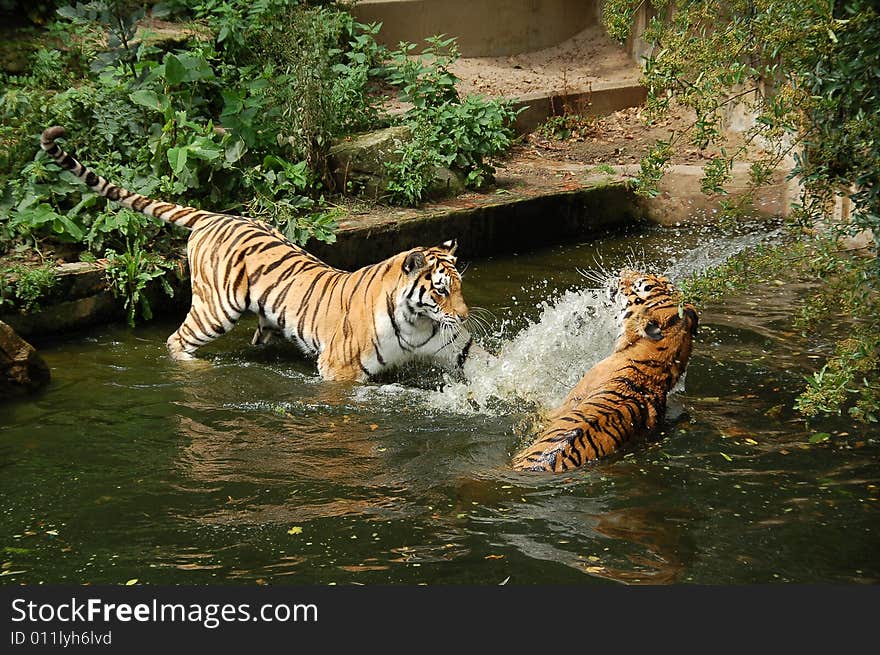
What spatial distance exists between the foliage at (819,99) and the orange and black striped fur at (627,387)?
2.40 feet

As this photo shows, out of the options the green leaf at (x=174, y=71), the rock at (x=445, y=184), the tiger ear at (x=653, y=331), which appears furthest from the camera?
the rock at (x=445, y=184)

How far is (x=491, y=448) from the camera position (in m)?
5.01

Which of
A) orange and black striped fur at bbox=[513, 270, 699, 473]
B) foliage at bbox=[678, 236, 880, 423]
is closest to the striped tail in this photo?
orange and black striped fur at bbox=[513, 270, 699, 473]

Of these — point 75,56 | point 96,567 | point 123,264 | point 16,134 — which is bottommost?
point 96,567

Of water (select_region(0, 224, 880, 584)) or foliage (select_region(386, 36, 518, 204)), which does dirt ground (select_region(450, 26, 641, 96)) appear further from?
water (select_region(0, 224, 880, 584))

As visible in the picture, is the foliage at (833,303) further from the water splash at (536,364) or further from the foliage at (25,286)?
the foliage at (25,286)

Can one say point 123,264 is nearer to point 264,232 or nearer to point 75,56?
point 264,232

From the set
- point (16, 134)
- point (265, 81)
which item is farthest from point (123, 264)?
point (265, 81)

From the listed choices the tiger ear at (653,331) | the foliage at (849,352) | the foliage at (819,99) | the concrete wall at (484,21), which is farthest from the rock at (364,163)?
the foliage at (849,352)

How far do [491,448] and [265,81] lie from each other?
14.4 ft

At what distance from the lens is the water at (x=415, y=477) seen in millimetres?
3918

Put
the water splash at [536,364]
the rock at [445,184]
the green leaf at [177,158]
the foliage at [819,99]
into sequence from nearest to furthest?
the foliage at [819,99], the water splash at [536,364], the green leaf at [177,158], the rock at [445,184]

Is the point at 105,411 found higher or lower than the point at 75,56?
lower

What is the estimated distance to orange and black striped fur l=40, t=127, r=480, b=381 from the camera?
5672 millimetres
